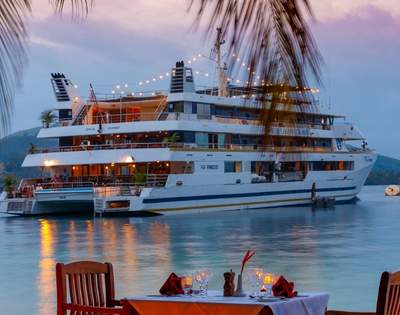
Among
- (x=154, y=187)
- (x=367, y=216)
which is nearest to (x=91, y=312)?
(x=154, y=187)

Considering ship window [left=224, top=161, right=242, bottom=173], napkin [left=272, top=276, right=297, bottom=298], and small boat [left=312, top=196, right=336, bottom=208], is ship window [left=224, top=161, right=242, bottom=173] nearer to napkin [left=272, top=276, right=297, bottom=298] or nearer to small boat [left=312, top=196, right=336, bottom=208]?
small boat [left=312, top=196, right=336, bottom=208]

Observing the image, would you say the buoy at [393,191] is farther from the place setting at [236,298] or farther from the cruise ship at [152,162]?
the place setting at [236,298]

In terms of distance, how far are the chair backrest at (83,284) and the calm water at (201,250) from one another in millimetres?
5488

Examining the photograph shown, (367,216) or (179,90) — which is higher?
(179,90)

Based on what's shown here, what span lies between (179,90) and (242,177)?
15.4ft

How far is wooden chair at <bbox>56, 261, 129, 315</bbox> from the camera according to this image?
15.4ft

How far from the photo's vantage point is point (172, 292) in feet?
15.2

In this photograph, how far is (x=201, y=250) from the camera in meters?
20.5

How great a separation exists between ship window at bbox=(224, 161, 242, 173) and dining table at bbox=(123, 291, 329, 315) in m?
34.0

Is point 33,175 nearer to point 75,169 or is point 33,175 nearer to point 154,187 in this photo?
point 75,169

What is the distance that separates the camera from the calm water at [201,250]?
1306 centimetres

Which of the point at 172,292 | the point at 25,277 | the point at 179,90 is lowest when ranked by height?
the point at 25,277

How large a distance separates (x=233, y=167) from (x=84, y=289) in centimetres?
3411

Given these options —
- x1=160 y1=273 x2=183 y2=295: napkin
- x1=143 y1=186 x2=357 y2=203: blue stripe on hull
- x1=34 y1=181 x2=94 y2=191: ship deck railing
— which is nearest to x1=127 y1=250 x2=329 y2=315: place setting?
x1=160 y1=273 x2=183 y2=295: napkin
